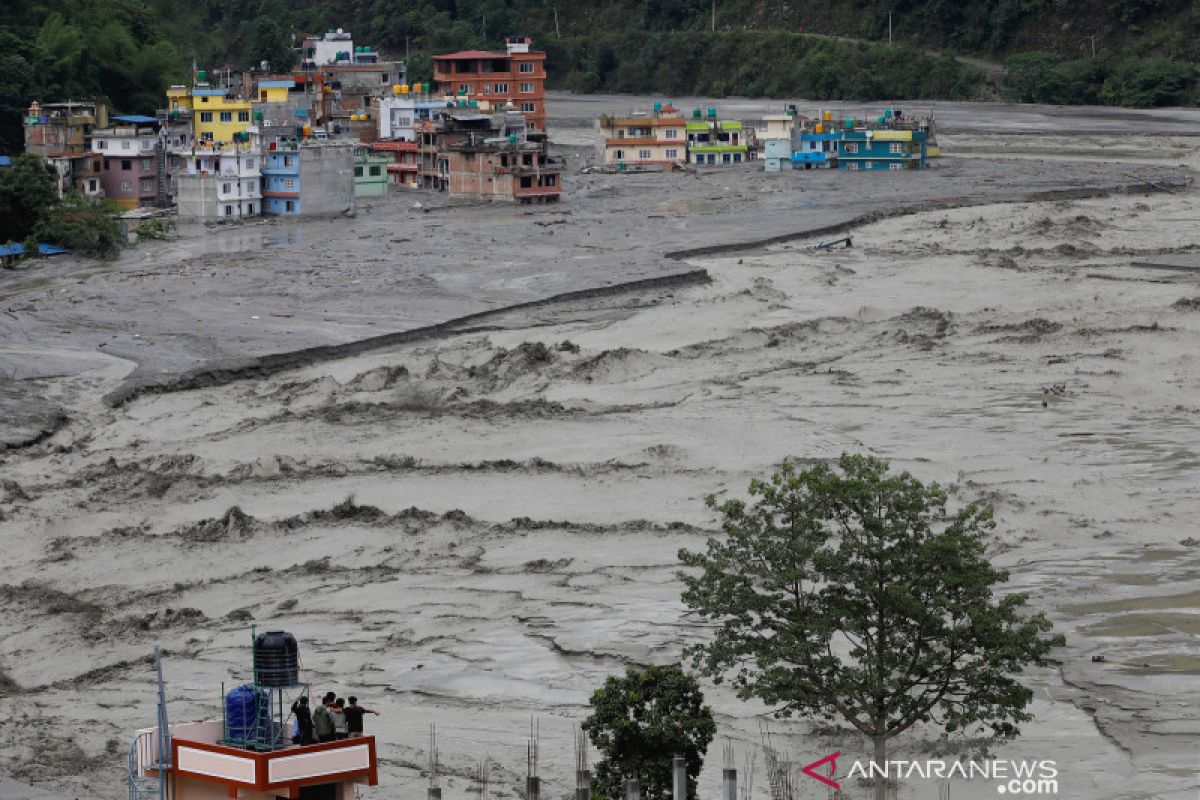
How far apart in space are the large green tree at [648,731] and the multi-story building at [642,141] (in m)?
64.8

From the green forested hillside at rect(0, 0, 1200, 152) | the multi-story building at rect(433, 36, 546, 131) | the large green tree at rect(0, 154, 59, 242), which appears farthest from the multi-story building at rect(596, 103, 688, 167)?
the large green tree at rect(0, 154, 59, 242)

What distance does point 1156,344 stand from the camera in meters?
37.1

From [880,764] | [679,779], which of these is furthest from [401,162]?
[679,779]

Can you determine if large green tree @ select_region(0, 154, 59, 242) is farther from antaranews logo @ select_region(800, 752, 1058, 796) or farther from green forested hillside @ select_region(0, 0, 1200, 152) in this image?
antaranews logo @ select_region(800, 752, 1058, 796)

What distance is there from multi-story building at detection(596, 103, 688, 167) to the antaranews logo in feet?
207

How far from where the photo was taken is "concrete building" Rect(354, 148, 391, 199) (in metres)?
68.5

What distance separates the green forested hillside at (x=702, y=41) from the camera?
78.9 meters

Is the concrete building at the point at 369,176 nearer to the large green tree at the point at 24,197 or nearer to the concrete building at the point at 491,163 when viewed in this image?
the concrete building at the point at 491,163

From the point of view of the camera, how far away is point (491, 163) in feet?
220

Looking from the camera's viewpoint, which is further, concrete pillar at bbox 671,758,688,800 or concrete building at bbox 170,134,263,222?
concrete building at bbox 170,134,263,222

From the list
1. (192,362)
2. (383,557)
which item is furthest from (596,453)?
(192,362)

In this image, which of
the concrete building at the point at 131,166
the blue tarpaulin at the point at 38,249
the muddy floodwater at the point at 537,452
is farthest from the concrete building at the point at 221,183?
the blue tarpaulin at the point at 38,249

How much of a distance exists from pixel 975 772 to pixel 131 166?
5159 cm

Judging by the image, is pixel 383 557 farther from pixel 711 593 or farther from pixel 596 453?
pixel 711 593
